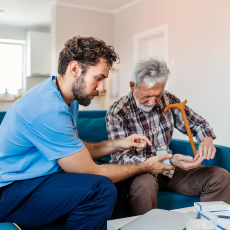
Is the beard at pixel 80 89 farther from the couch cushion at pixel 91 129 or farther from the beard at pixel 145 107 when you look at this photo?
the couch cushion at pixel 91 129

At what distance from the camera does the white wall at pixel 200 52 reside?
3.39m

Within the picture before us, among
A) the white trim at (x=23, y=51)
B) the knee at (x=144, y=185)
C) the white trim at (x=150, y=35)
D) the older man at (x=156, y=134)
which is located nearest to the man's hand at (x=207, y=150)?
the older man at (x=156, y=134)

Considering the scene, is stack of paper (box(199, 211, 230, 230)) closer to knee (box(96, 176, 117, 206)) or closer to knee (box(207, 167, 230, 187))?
knee (box(96, 176, 117, 206))

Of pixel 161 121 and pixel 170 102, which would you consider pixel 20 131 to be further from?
pixel 170 102


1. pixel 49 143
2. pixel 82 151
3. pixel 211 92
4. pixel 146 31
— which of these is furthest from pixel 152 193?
pixel 146 31

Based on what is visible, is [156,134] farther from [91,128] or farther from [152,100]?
[91,128]

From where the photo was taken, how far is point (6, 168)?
122cm

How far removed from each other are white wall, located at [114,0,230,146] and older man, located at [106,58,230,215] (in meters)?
1.73

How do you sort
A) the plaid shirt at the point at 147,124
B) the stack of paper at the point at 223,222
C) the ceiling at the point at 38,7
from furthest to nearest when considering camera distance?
the ceiling at the point at 38,7 → the plaid shirt at the point at 147,124 → the stack of paper at the point at 223,222

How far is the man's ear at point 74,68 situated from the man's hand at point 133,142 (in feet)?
1.55

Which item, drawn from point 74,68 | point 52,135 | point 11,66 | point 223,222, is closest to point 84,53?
point 74,68

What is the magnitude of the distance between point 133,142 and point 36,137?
557 millimetres

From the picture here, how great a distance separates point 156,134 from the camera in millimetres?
1800

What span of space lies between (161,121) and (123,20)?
403cm
